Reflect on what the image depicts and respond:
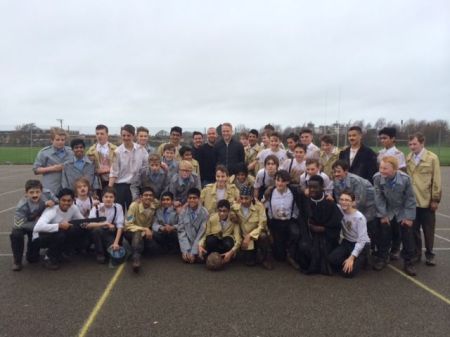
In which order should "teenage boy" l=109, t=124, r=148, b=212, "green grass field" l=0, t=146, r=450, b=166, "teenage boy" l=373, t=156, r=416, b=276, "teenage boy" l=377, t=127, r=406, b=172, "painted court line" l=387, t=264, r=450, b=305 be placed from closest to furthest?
"painted court line" l=387, t=264, r=450, b=305 < "teenage boy" l=373, t=156, r=416, b=276 < "teenage boy" l=377, t=127, r=406, b=172 < "teenage boy" l=109, t=124, r=148, b=212 < "green grass field" l=0, t=146, r=450, b=166

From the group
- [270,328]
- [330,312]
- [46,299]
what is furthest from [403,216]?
[46,299]

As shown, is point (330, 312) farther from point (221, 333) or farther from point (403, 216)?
point (403, 216)

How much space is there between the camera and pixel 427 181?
217 inches

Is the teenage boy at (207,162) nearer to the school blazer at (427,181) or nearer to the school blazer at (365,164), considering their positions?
the school blazer at (365,164)

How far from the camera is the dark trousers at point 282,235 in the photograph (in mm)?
5552

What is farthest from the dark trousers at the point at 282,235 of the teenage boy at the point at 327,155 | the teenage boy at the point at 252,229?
the teenage boy at the point at 327,155

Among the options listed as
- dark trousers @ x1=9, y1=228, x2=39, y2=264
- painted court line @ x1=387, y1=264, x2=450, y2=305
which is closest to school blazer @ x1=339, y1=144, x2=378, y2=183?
painted court line @ x1=387, y1=264, x2=450, y2=305

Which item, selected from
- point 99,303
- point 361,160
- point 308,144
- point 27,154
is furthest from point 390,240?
point 27,154

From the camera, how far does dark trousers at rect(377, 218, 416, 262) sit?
17.2ft

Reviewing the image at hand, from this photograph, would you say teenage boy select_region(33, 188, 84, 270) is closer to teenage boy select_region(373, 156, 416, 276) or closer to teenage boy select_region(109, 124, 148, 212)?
teenage boy select_region(109, 124, 148, 212)

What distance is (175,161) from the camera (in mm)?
6594

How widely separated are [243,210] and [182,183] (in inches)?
45.6

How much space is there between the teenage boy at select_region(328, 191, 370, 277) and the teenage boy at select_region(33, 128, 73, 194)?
4389mm

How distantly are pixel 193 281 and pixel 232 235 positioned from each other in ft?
Result: 3.50
